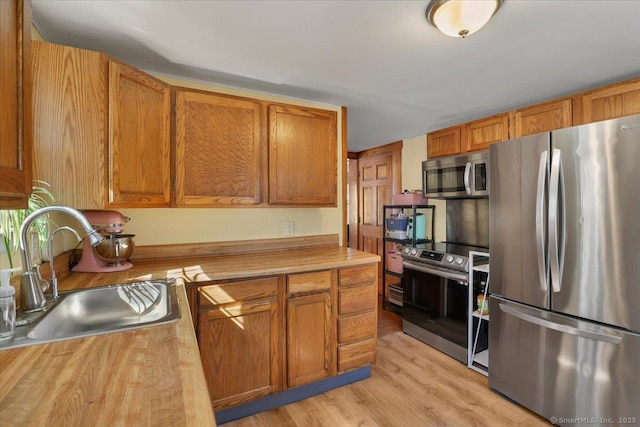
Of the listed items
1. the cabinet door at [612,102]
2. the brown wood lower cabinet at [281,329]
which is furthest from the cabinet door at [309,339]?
the cabinet door at [612,102]

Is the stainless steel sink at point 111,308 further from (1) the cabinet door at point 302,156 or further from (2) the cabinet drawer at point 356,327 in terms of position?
(2) the cabinet drawer at point 356,327

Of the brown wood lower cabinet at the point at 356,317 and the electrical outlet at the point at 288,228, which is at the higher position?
the electrical outlet at the point at 288,228

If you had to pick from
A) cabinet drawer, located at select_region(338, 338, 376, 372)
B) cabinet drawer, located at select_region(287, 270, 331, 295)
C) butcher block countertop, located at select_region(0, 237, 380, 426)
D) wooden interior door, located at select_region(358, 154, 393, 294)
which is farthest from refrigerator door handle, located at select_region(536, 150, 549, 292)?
wooden interior door, located at select_region(358, 154, 393, 294)

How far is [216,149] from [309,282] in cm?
112

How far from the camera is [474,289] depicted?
2498mm

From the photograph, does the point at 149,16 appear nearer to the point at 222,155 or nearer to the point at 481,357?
the point at 222,155

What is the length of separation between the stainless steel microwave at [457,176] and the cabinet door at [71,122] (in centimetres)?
275

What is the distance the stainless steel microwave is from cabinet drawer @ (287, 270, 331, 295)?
160 cm

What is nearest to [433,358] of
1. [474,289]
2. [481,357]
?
[481,357]

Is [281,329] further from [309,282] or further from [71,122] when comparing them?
[71,122]

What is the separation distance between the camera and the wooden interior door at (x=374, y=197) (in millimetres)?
4363

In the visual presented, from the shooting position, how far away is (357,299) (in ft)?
7.35

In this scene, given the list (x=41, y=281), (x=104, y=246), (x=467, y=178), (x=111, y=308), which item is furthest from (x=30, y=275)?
(x=467, y=178)

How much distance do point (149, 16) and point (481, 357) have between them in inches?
128
